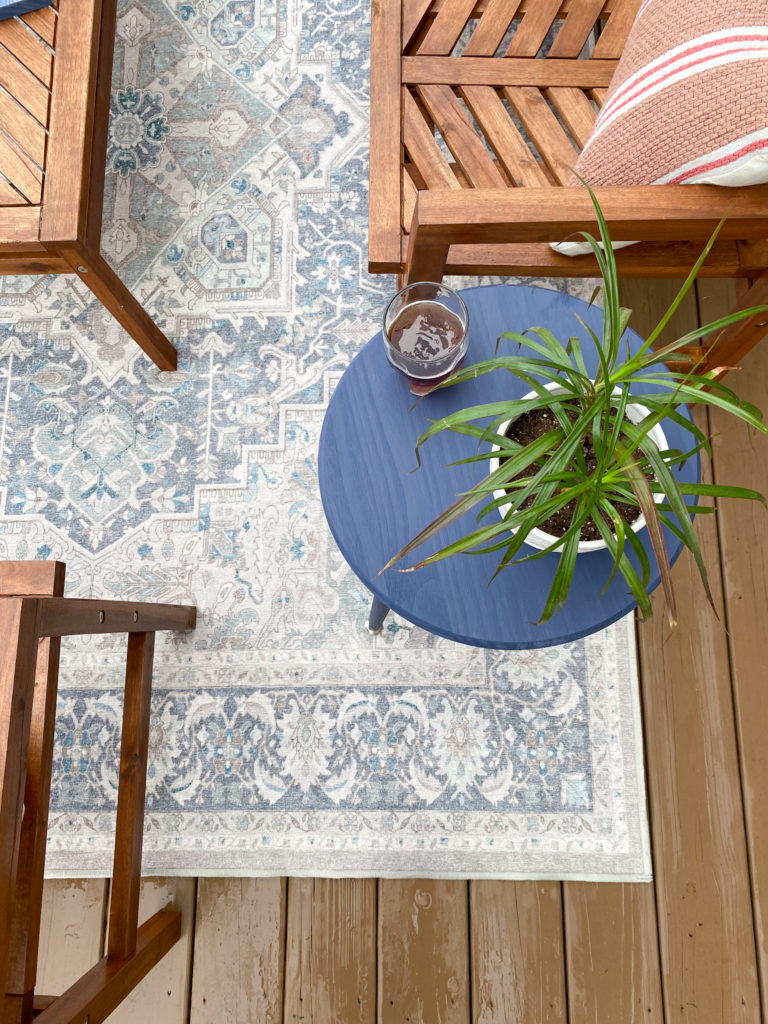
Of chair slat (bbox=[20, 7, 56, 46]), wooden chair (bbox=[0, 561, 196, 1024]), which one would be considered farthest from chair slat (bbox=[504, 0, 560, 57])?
wooden chair (bbox=[0, 561, 196, 1024])

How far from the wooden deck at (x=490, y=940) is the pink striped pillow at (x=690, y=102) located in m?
1.12

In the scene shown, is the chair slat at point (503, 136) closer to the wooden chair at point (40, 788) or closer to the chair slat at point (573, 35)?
the chair slat at point (573, 35)

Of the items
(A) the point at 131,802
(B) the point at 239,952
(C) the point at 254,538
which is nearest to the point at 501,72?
(C) the point at 254,538

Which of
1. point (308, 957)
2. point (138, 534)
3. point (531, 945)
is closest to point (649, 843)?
point (531, 945)

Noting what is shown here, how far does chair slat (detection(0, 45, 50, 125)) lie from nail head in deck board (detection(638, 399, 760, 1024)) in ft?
4.89

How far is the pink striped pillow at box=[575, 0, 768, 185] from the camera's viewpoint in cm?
91

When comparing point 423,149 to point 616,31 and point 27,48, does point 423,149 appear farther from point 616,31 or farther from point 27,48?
point 27,48

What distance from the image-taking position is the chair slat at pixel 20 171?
3.92 feet

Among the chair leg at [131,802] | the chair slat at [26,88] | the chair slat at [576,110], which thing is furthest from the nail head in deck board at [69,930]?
the chair slat at [576,110]

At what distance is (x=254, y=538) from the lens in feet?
5.00

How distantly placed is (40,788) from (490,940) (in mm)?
932

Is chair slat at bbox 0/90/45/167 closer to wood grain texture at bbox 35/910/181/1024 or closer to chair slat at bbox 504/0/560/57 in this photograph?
chair slat at bbox 504/0/560/57

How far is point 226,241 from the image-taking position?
64.9 inches

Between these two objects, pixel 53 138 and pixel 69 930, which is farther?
pixel 69 930
